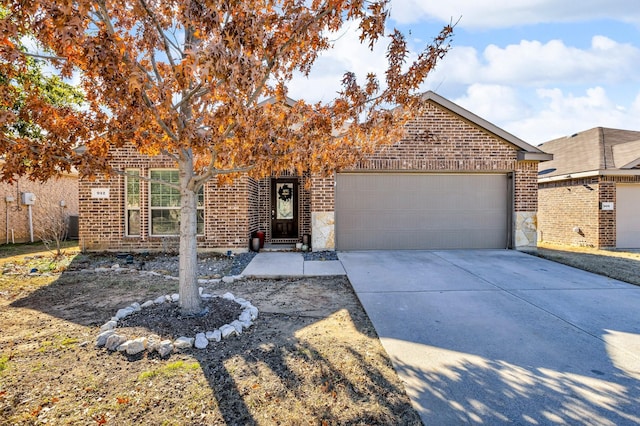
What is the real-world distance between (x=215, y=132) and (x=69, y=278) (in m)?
5.34

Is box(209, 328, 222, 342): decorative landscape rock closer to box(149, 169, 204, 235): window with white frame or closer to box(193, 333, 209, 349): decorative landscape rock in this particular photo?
box(193, 333, 209, 349): decorative landscape rock

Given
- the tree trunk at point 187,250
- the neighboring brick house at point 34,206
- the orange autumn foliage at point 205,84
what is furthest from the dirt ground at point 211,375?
the neighboring brick house at point 34,206

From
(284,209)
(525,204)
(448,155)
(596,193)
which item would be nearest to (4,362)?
(284,209)

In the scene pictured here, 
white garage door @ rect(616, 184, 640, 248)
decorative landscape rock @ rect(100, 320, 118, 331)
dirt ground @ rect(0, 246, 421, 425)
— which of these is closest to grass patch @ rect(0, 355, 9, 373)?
dirt ground @ rect(0, 246, 421, 425)

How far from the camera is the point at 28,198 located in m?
13.1

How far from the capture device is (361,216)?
10047mm

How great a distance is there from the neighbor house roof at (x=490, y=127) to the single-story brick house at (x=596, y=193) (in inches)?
118

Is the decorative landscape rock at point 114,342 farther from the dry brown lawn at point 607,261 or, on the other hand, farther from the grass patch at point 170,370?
the dry brown lawn at point 607,261

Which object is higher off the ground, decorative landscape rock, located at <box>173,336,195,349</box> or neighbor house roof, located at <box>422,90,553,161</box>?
neighbor house roof, located at <box>422,90,553,161</box>

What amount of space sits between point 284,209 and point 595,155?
11239mm

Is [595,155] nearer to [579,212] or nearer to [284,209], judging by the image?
[579,212]

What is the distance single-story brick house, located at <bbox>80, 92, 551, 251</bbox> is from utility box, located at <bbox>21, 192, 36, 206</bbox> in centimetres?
578

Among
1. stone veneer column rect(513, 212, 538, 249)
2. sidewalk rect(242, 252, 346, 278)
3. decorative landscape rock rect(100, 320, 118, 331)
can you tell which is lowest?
decorative landscape rock rect(100, 320, 118, 331)

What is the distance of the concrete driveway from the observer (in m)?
2.63
